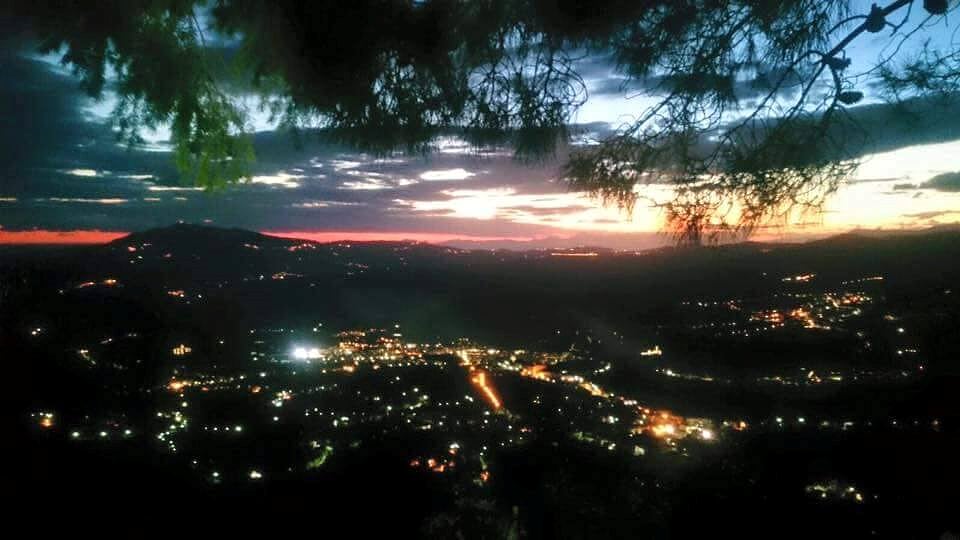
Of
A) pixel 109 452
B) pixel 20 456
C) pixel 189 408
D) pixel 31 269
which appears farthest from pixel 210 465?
pixel 31 269

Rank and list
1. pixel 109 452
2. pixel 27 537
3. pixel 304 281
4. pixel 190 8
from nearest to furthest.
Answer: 1. pixel 27 537
2. pixel 109 452
3. pixel 190 8
4. pixel 304 281

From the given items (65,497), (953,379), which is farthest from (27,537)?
(953,379)

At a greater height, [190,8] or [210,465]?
[190,8]

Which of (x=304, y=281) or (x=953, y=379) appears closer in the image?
(x=953, y=379)

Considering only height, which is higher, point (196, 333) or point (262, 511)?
point (262, 511)

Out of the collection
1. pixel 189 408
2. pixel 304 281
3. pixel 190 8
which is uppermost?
pixel 190 8

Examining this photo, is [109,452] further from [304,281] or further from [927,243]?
[927,243]

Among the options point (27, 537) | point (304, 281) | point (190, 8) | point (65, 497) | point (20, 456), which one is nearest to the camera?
point (27, 537)

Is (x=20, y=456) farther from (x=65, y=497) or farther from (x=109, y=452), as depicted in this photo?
(x=65, y=497)

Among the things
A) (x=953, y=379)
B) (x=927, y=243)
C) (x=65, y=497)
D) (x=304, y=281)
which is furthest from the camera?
(x=927, y=243)
